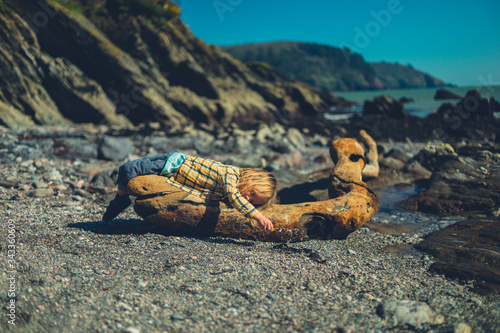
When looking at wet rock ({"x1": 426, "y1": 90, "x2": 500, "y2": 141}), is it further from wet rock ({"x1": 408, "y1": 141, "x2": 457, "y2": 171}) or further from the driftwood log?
the driftwood log

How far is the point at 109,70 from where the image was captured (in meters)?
23.5

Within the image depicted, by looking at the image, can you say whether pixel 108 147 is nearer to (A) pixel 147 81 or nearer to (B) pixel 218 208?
(B) pixel 218 208

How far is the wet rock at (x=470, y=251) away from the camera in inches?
160

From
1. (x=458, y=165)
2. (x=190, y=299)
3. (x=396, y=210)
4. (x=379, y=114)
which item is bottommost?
(x=190, y=299)

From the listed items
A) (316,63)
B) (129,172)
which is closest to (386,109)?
(129,172)

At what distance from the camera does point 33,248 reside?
163 inches

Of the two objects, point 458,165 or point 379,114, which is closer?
point 458,165

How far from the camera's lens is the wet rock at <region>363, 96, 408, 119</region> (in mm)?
32781

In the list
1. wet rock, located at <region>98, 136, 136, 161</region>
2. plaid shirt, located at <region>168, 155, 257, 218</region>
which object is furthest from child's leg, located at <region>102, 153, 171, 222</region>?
wet rock, located at <region>98, 136, 136, 161</region>

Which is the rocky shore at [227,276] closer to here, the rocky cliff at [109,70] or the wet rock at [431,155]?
the wet rock at [431,155]

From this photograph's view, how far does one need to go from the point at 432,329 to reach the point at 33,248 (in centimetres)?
439

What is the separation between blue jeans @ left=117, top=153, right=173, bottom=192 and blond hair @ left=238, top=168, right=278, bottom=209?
119 cm

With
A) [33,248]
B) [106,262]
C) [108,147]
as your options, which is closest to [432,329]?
[106,262]

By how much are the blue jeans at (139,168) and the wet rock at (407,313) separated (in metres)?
3.37
